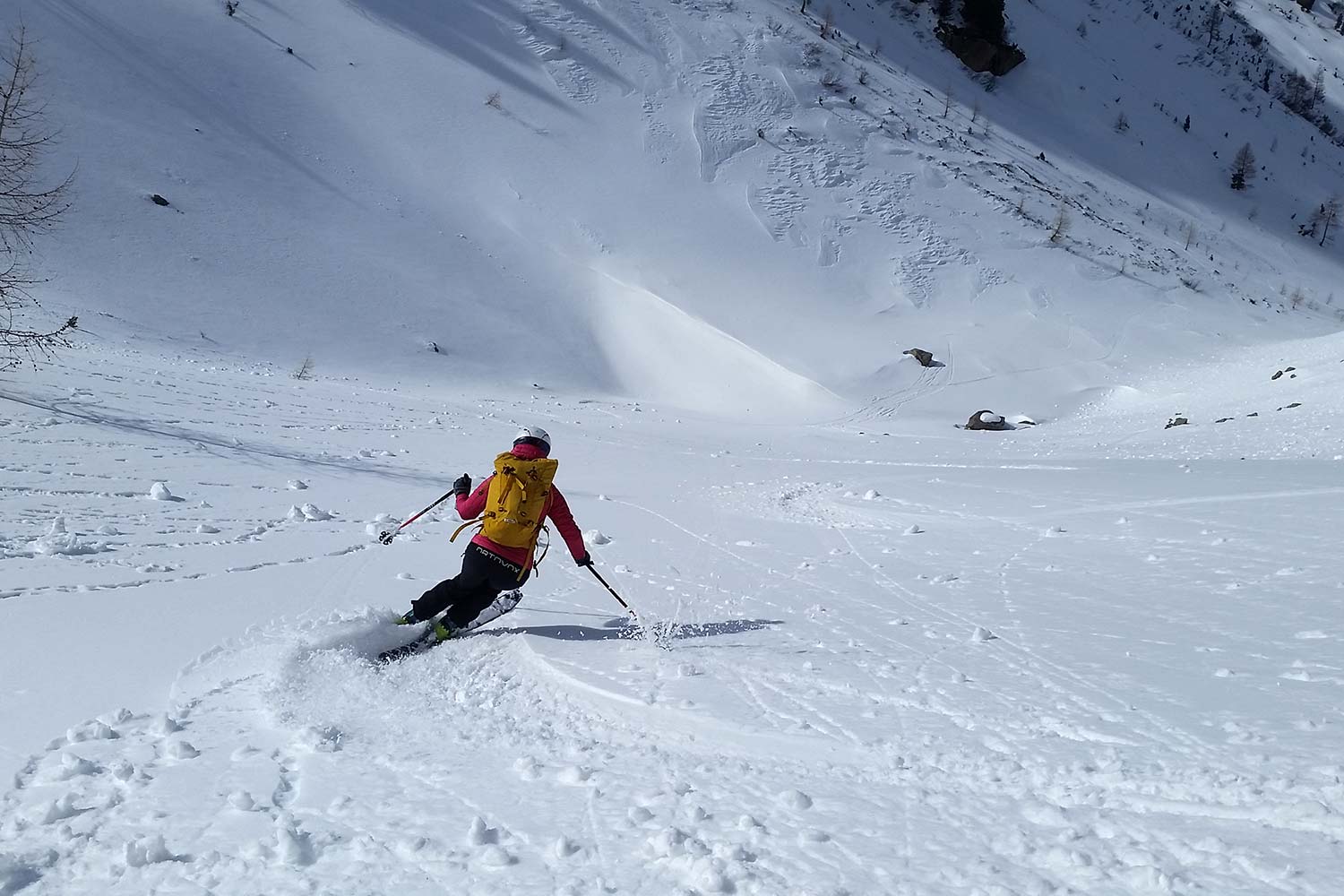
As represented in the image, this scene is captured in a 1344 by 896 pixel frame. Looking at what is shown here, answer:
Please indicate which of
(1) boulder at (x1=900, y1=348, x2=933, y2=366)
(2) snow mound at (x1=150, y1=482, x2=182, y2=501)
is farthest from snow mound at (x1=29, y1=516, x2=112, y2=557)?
(1) boulder at (x1=900, y1=348, x2=933, y2=366)

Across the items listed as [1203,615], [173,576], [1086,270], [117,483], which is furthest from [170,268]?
[1086,270]

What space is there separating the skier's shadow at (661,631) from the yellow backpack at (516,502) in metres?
0.61

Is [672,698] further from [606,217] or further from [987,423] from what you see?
[606,217]

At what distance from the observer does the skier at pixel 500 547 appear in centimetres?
541

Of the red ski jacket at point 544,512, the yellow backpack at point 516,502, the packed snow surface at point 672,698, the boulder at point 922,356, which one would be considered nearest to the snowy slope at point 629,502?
the packed snow surface at point 672,698

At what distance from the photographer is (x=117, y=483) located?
8.30 meters

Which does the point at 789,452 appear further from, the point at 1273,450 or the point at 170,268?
the point at 170,268

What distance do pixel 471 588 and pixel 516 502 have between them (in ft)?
2.01

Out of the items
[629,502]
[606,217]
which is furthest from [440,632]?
[606,217]

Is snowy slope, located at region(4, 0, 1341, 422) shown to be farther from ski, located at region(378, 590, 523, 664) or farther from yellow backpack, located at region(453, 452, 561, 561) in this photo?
yellow backpack, located at region(453, 452, 561, 561)

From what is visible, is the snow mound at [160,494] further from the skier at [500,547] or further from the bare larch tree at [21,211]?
the skier at [500,547]

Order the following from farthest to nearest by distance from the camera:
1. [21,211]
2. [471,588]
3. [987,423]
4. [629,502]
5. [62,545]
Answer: [987,423] < [21,211] < [629,502] < [62,545] < [471,588]

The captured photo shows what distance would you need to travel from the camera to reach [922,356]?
26.6m

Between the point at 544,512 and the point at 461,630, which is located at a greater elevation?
the point at 544,512
